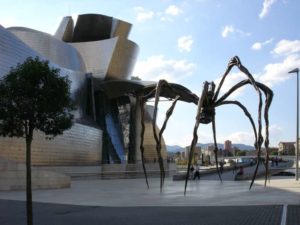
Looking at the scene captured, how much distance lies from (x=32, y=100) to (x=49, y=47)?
38833mm

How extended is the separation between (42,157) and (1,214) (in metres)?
24.2

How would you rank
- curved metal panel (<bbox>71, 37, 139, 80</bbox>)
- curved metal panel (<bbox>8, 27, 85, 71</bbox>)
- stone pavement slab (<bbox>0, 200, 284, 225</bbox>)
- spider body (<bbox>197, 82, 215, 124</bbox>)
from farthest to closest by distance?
curved metal panel (<bbox>71, 37, 139, 80</bbox>) < curved metal panel (<bbox>8, 27, 85, 71</bbox>) < spider body (<bbox>197, 82, 215, 124</bbox>) < stone pavement slab (<bbox>0, 200, 284, 225</bbox>)

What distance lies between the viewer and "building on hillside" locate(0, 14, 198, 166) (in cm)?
4656

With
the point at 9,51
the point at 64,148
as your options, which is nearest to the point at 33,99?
the point at 9,51

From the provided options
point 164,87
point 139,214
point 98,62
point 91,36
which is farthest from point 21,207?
point 91,36

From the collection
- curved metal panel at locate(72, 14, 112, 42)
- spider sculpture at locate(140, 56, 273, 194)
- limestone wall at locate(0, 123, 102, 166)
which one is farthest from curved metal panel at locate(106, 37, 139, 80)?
spider sculpture at locate(140, 56, 273, 194)

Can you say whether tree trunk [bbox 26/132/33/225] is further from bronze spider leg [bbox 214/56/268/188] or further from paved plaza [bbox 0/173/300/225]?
bronze spider leg [bbox 214/56/268/188]

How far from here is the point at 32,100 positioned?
36.5ft

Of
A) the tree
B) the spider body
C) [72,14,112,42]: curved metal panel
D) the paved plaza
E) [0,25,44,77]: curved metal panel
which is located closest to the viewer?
the tree

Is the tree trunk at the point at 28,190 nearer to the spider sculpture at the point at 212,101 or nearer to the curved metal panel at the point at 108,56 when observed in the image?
the spider sculpture at the point at 212,101

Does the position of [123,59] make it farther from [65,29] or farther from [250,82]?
[250,82]

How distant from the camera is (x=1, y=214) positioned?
15.1 metres

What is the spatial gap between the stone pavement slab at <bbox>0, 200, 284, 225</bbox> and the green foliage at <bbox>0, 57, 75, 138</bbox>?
Answer: 309cm

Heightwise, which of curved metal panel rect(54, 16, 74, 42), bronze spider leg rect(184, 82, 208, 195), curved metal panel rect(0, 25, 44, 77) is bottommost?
bronze spider leg rect(184, 82, 208, 195)
